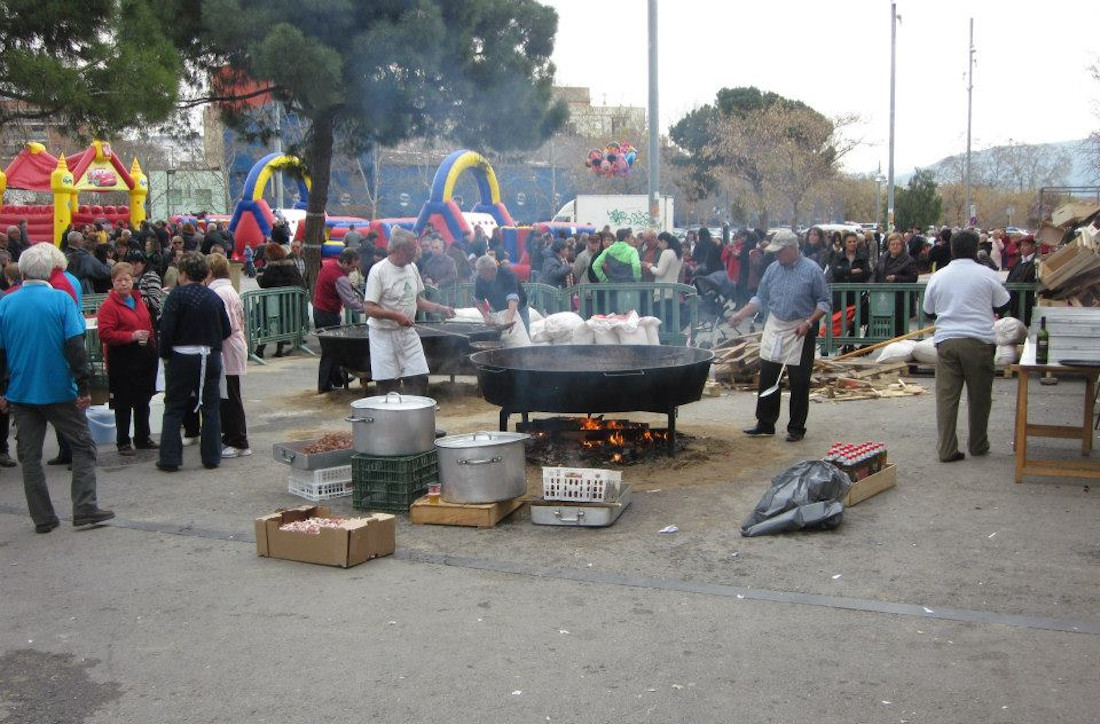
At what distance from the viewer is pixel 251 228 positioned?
1433 inches

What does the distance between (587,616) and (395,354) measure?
14.3ft

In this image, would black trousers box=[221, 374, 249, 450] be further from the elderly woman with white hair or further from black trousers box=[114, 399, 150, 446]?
the elderly woman with white hair

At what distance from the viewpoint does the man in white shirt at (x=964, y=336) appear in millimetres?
8125

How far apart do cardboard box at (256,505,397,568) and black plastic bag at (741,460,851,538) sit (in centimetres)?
219

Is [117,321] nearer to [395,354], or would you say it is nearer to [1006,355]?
[395,354]

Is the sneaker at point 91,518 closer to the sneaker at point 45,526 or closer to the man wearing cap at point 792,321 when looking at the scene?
the sneaker at point 45,526

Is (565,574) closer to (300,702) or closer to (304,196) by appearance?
(300,702)

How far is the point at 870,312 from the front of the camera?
14.3m

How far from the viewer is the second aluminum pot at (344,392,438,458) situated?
6969 mm

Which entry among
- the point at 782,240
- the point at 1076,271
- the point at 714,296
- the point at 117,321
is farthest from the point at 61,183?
the point at 1076,271

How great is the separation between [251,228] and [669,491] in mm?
31393

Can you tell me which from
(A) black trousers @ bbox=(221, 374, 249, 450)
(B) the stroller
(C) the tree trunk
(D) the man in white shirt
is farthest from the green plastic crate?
(C) the tree trunk

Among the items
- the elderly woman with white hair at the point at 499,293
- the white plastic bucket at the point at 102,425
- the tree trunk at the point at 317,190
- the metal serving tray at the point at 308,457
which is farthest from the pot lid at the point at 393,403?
the tree trunk at the point at 317,190

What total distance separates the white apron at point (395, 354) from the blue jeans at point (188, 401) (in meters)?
1.29
